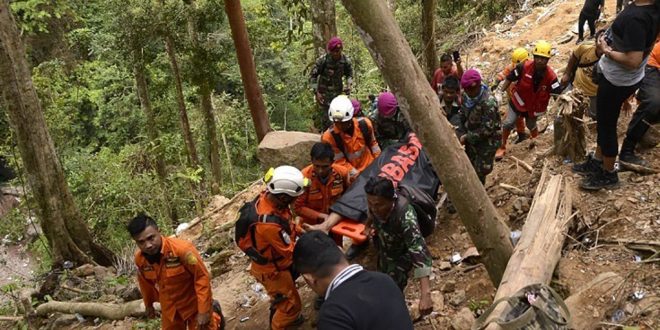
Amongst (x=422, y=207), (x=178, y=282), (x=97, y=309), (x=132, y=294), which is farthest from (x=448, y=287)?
(x=97, y=309)

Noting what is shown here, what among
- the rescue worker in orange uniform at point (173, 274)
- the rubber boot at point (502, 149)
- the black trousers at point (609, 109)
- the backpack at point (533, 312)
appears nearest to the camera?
the backpack at point (533, 312)

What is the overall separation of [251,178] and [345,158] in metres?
10.4

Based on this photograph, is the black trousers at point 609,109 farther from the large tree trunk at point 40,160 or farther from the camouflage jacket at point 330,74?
the large tree trunk at point 40,160

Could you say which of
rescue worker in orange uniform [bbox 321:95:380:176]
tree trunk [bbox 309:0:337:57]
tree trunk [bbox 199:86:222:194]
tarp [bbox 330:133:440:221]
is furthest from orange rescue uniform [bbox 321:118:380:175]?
tree trunk [bbox 199:86:222:194]

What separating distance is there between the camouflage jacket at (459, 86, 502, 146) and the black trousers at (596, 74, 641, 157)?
956 millimetres

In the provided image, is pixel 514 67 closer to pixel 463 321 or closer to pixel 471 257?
pixel 471 257

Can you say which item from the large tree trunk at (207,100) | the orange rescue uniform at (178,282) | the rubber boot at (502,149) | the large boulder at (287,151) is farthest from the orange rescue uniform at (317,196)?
the large tree trunk at (207,100)

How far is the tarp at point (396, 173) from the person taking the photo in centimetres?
487

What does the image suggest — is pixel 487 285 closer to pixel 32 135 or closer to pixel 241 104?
pixel 32 135

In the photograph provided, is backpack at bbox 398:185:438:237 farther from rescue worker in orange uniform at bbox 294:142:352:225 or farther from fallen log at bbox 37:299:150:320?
fallen log at bbox 37:299:150:320

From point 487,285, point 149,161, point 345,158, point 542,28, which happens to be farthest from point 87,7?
point 487,285

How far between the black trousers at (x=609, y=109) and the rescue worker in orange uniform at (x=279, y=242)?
2.56 meters

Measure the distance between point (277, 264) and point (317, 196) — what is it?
1051mm

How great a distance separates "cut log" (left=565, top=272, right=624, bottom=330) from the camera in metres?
3.20
